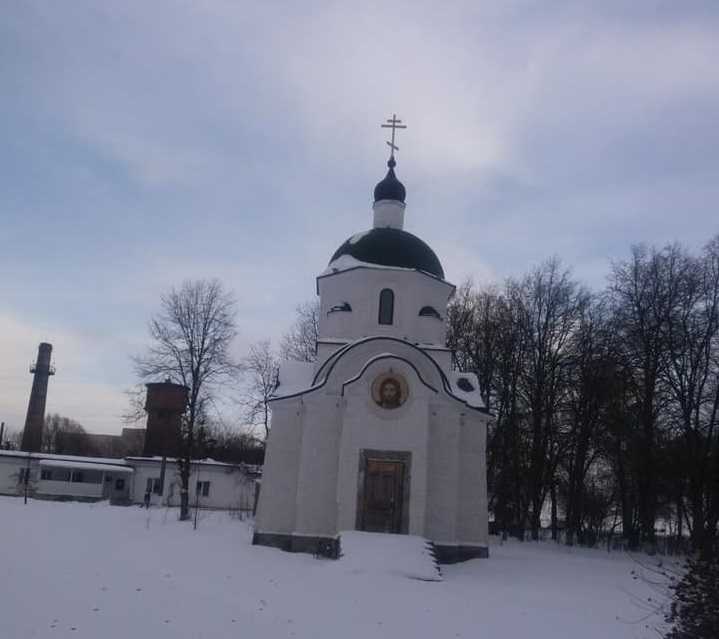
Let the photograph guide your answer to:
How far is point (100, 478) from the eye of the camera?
135 feet

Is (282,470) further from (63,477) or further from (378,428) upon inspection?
(63,477)

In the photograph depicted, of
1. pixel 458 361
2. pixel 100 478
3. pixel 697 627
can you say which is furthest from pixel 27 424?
pixel 697 627

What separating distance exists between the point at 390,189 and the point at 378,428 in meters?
9.07

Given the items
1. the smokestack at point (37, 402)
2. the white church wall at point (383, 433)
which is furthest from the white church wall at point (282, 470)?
the smokestack at point (37, 402)

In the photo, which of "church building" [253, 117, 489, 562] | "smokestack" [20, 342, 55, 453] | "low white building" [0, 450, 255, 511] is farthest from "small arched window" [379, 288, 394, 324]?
"smokestack" [20, 342, 55, 453]

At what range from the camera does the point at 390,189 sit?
949 inches

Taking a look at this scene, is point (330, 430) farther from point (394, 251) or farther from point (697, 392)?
point (697, 392)

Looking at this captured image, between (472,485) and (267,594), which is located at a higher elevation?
(472,485)

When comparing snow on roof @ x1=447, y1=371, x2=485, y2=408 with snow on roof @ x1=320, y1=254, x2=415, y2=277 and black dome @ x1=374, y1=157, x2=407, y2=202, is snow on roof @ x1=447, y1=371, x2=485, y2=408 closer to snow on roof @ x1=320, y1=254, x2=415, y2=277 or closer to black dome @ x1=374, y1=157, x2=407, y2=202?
snow on roof @ x1=320, y1=254, x2=415, y2=277

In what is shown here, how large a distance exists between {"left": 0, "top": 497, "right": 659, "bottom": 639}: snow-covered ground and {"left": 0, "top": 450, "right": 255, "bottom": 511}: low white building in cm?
1951

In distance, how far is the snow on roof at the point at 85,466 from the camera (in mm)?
39094

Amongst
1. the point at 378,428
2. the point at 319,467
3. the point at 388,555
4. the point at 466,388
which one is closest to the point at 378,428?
the point at 378,428

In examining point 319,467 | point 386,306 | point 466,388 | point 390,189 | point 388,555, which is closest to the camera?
point 388,555

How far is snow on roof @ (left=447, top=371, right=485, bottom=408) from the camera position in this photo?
835 inches
